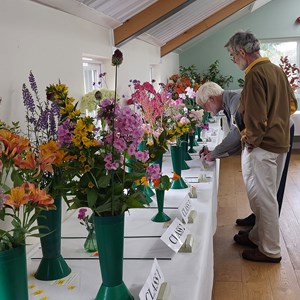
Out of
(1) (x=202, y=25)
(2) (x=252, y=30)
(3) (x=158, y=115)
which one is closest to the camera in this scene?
(3) (x=158, y=115)

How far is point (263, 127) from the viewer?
2.40 meters

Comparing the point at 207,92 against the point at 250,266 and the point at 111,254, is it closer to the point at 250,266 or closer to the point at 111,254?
the point at 250,266

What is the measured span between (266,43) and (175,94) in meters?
5.35

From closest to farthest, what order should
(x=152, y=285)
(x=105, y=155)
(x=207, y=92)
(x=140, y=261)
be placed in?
(x=105, y=155)
(x=152, y=285)
(x=140, y=261)
(x=207, y=92)

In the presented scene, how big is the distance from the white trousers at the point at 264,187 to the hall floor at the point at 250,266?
0.19 meters

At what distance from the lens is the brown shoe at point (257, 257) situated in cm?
284

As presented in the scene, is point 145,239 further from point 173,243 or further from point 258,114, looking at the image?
point 258,114

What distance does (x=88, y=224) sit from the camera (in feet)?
4.94

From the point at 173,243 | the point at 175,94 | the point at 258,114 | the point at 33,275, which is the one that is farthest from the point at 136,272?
Answer: the point at 175,94

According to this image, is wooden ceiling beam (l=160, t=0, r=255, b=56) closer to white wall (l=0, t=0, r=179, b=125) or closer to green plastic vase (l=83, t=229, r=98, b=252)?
white wall (l=0, t=0, r=179, b=125)

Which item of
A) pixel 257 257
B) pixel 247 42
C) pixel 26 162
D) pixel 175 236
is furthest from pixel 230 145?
pixel 26 162

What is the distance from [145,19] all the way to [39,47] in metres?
1.60

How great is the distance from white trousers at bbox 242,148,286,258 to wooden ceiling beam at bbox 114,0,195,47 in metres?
1.21

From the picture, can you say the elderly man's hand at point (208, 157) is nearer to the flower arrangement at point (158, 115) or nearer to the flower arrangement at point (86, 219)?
the flower arrangement at point (158, 115)
